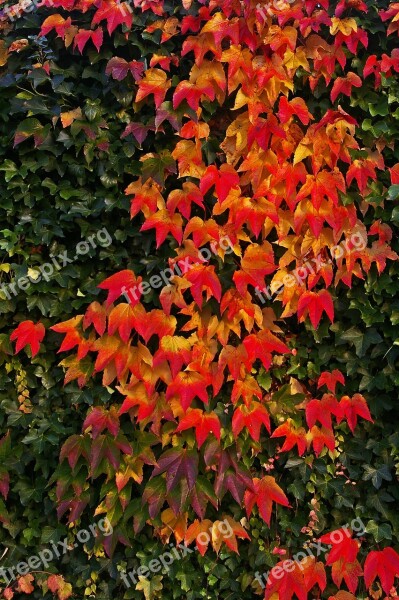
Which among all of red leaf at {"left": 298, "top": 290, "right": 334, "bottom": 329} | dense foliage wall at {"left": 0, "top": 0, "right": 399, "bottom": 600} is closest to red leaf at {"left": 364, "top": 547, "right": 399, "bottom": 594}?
dense foliage wall at {"left": 0, "top": 0, "right": 399, "bottom": 600}

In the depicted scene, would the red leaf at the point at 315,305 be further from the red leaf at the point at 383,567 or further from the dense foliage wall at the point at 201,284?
the red leaf at the point at 383,567

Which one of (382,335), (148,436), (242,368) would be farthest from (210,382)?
(382,335)

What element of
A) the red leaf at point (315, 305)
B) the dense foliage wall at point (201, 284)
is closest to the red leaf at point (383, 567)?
the dense foliage wall at point (201, 284)

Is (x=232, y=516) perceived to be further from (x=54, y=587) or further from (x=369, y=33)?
(x=369, y=33)

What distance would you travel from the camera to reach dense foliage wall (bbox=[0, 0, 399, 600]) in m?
2.46

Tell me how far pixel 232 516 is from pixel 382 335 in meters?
1.03

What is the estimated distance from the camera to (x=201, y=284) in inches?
95.7

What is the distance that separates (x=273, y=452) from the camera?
2629mm

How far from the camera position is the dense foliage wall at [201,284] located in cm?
246

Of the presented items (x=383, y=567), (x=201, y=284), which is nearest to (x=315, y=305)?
(x=201, y=284)

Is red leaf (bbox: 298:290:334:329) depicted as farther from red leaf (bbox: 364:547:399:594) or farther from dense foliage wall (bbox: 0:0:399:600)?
red leaf (bbox: 364:547:399:594)

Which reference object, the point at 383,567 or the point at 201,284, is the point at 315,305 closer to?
the point at 201,284

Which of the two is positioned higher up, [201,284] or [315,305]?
[201,284]

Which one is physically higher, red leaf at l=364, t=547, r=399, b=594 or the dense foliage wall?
the dense foliage wall
